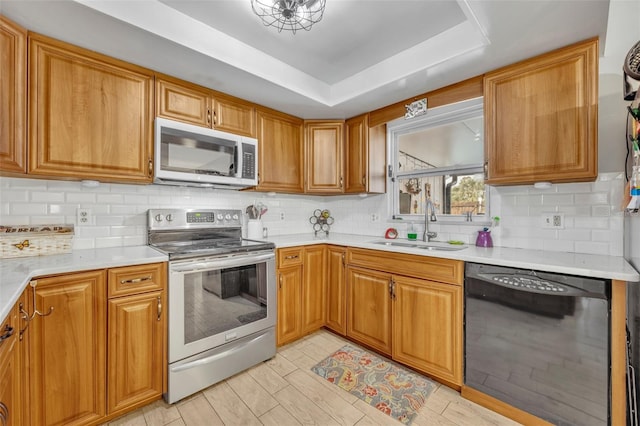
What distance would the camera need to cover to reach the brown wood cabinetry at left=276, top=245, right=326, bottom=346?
2.41m

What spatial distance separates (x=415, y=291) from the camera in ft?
6.66

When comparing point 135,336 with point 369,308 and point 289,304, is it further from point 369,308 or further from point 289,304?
point 369,308

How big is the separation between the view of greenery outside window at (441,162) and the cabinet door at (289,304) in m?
1.28

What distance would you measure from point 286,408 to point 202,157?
1.87 m

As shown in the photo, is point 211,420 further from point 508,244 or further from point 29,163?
point 508,244

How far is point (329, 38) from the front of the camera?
6.43ft

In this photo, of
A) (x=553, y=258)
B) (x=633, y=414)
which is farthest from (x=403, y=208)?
(x=633, y=414)

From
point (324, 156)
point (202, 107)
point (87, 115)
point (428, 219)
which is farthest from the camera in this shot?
point (324, 156)

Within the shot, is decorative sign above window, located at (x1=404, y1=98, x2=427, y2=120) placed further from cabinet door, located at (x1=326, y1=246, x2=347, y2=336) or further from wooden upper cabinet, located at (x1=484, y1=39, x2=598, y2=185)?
cabinet door, located at (x1=326, y1=246, x2=347, y2=336)

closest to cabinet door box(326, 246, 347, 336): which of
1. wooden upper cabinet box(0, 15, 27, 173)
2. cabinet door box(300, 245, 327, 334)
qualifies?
cabinet door box(300, 245, 327, 334)

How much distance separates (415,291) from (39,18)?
279 centimetres

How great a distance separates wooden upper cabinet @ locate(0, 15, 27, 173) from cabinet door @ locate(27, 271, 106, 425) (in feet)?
2.35

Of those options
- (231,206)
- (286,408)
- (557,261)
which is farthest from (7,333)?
(557,261)

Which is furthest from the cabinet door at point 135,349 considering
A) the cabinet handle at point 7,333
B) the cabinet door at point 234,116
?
the cabinet door at point 234,116
